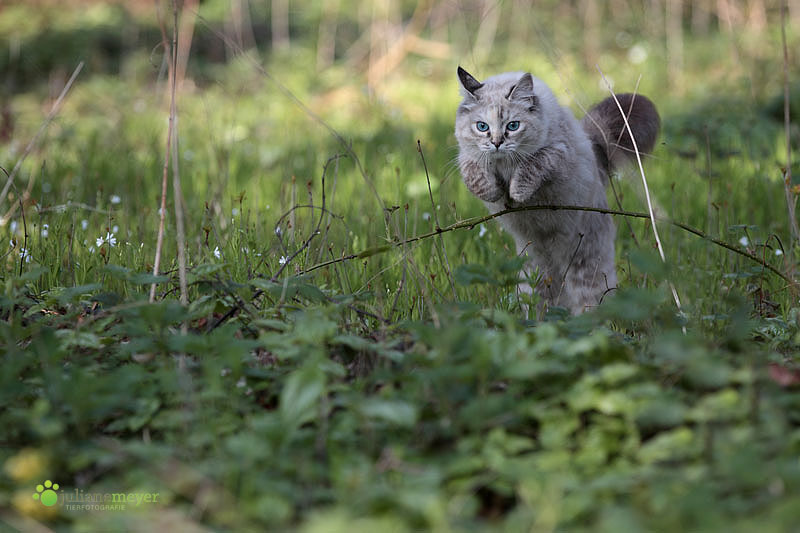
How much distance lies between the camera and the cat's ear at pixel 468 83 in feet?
11.3

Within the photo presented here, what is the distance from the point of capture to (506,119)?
3336mm

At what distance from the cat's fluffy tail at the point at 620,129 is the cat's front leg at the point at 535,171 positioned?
1.15 ft

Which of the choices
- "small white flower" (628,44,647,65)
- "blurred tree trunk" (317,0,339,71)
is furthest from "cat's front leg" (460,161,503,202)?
"small white flower" (628,44,647,65)

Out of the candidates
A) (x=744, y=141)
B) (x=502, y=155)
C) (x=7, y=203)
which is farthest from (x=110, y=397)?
(x=744, y=141)

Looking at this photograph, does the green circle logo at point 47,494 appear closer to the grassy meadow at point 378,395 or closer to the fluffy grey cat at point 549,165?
the grassy meadow at point 378,395

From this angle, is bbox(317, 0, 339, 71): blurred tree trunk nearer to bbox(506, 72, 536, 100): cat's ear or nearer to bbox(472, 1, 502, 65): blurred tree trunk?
bbox(472, 1, 502, 65): blurred tree trunk

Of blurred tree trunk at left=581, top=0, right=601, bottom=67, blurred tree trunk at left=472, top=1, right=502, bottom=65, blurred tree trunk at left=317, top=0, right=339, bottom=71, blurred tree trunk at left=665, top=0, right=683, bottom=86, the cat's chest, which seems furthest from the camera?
blurred tree trunk at left=581, top=0, right=601, bottom=67

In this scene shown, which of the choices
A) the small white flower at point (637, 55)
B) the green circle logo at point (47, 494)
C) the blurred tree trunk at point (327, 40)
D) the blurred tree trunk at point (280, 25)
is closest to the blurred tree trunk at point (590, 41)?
the small white flower at point (637, 55)

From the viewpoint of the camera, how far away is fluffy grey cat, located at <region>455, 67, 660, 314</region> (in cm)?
335

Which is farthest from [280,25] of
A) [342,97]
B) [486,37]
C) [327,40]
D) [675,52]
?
[675,52]

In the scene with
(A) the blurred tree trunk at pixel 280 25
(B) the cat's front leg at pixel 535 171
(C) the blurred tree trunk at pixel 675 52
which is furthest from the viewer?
(A) the blurred tree trunk at pixel 280 25

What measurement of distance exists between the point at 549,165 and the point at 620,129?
0.56 m

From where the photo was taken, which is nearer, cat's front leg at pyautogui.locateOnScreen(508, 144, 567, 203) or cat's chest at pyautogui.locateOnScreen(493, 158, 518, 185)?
cat's front leg at pyautogui.locateOnScreen(508, 144, 567, 203)

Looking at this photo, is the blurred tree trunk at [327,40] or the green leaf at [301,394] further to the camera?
the blurred tree trunk at [327,40]
